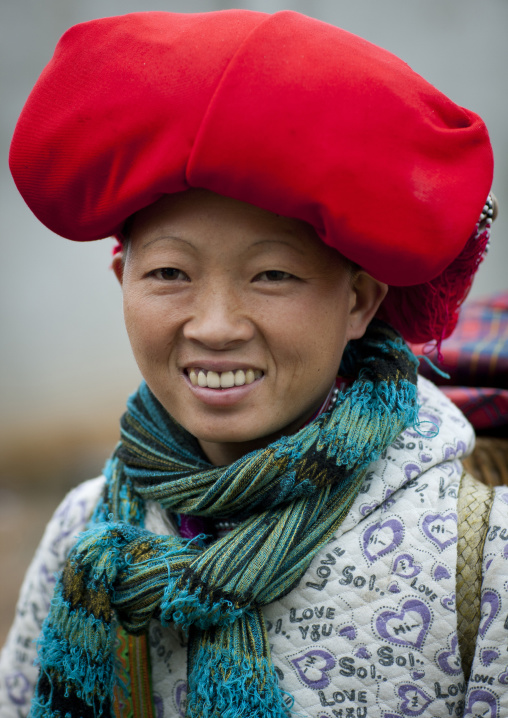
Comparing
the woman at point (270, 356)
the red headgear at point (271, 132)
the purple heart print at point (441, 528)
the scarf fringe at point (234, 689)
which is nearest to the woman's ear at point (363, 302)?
the woman at point (270, 356)

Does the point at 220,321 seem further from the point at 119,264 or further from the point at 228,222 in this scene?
the point at 119,264

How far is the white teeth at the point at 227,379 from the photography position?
103cm

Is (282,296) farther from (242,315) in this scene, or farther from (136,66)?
(136,66)

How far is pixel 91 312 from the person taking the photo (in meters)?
4.16

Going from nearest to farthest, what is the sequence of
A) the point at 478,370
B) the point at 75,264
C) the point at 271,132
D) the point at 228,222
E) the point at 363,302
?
the point at 271,132
the point at 228,222
the point at 363,302
the point at 478,370
the point at 75,264

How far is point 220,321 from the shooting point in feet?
3.19

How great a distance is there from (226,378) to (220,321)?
0.10 meters

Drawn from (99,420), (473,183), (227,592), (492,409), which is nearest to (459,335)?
(492,409)

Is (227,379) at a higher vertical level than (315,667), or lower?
higher

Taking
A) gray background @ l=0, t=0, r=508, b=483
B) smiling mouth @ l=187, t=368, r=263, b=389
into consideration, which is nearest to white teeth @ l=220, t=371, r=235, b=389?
smiling mouth @ l=187, t=368, r=263, b=389

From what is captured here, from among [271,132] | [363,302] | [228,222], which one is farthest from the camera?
[363,302]

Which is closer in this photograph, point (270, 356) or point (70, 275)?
point (270, 356)

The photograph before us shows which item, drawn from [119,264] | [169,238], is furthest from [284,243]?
[119,264]

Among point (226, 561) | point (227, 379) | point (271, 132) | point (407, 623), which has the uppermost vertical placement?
point (271, 132)
